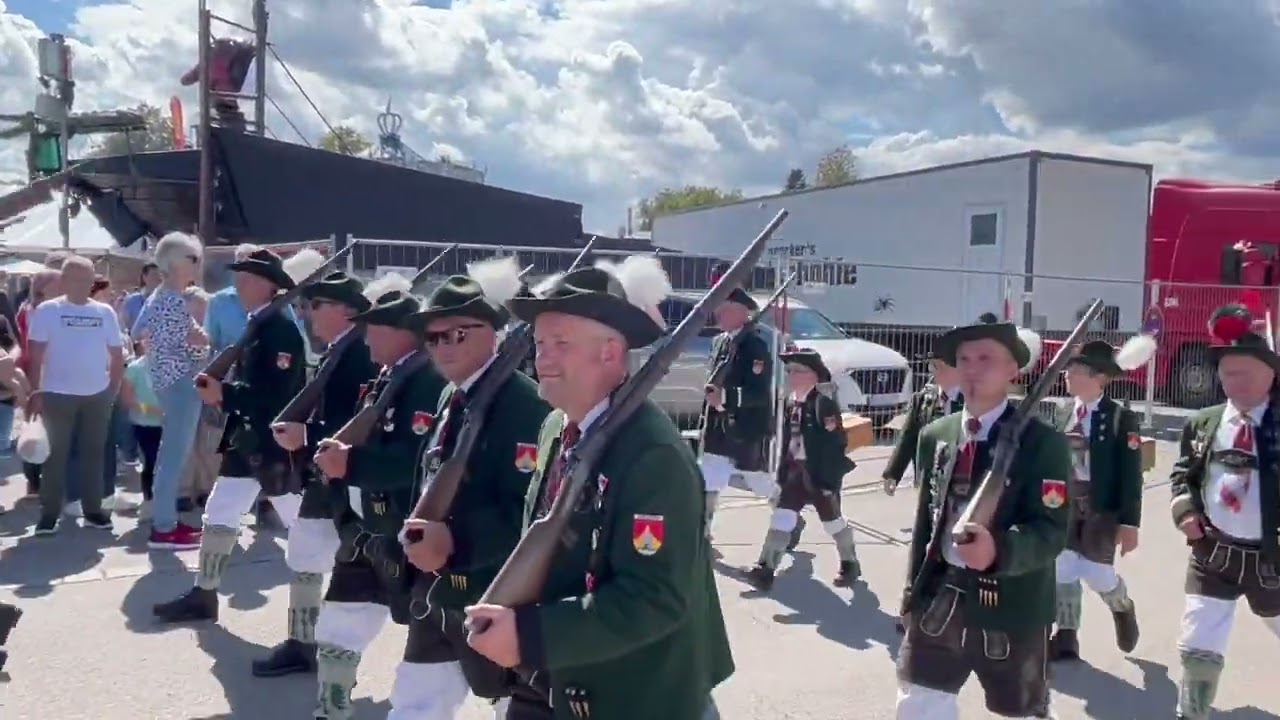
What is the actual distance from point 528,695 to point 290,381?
3.12m

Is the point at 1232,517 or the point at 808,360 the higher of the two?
the point at 808,360

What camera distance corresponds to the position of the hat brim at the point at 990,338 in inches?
137

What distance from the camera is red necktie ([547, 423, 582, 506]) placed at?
Answer: 2.48 meters

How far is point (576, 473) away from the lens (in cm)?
231

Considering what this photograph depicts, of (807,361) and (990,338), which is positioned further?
(807,361)

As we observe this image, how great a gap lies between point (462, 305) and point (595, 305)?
1026mm

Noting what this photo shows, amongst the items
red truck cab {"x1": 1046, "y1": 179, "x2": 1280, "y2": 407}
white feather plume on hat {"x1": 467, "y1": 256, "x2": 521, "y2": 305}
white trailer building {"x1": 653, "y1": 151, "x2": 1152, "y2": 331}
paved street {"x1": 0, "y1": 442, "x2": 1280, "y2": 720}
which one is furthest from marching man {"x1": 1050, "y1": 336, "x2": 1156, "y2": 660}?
red truck cab {"x1": 1046, "y1": 179, "x2": 1280, "y2": 407}

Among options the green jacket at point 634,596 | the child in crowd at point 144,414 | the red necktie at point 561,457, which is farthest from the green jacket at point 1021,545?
the child in crowd at point 144,414

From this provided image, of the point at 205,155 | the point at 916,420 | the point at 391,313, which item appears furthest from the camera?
the point at 205,155

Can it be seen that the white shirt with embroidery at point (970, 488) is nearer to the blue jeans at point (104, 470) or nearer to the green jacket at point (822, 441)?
the green jacket at point (822, 441)

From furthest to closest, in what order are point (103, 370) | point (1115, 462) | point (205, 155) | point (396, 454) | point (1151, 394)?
point (205, 155) → point (1151, 394) → point (103, 370) → point (1115, 462) → point (396, 454)

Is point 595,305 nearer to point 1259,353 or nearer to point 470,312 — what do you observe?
point 470,312

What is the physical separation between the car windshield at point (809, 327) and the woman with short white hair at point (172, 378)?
7.35 metres

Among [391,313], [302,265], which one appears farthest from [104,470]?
[391,313]
